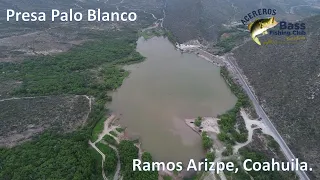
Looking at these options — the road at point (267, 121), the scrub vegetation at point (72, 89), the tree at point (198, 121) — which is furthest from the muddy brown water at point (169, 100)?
the scrub vegetation at point (72, 89)

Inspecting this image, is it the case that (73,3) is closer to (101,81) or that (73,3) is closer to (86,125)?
(101,81)

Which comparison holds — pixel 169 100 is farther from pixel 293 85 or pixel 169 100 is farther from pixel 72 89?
pixel 293 85

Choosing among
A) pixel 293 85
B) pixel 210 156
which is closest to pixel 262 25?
pixel 210 156

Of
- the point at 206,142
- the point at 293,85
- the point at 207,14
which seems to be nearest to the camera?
the point at 206,142

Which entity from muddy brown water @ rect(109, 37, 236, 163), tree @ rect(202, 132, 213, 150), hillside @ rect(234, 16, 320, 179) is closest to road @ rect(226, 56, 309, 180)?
hillside @ rect(234, 16, 320, 179)

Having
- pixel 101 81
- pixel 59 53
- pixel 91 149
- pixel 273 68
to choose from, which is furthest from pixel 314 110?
pixel 59 53

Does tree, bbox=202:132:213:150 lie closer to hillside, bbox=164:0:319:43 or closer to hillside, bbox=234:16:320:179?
hillside, bbox=234:16:320:179

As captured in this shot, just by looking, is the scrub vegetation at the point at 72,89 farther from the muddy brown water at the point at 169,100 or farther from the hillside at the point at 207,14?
the hillside at the point at 207,14
